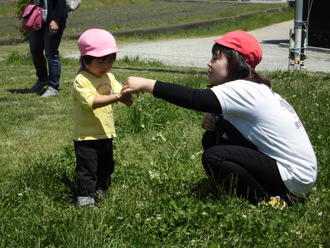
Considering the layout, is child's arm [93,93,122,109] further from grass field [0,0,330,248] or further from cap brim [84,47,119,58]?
grass field [0,0,330,248]

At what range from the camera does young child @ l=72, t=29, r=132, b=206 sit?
400 cm

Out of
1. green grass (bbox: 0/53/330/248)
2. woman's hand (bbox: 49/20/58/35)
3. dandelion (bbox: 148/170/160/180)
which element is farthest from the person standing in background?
dandelion (bbox: 148/170/160/180)

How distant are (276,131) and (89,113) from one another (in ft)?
4.10

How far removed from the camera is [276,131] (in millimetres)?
3729

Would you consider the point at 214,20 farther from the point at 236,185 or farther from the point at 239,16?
the point at 236,185

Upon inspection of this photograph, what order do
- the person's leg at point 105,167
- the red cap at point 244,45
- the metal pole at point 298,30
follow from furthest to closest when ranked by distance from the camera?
1. the metal pole at point 298,30
2. the person's leg at point 105,167
3. the red cap at point 244,45

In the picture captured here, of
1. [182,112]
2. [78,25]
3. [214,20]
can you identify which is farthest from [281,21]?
[182,112]

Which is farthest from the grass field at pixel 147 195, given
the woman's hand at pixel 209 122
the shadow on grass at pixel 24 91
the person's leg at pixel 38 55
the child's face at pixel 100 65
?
the person's leg at pixel 38 55

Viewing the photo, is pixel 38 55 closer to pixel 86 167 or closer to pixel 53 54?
pixel 53 54

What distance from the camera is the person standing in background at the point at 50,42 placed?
316 inches

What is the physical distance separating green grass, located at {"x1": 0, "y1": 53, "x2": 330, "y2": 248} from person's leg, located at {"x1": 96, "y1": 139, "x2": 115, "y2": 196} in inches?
2.9

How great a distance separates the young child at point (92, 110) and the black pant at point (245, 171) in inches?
27.1

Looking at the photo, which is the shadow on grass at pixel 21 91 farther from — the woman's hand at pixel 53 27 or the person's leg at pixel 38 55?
the woman's hand at pixel 53 27

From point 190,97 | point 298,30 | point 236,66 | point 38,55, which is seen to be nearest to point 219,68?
point 236,66
